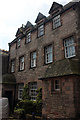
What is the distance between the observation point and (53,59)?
41.3ft

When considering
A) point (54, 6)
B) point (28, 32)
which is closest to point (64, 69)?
point (54, 6)

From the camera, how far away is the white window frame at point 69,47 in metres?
11.3

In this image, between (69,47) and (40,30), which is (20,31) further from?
(69,47)

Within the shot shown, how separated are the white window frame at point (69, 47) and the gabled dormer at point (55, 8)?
351cm

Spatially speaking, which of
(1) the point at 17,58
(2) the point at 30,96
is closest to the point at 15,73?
(1) the point at 17,58

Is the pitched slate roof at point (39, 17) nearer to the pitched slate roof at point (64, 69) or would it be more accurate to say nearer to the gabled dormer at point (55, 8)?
the gabled dormer at point (55, 8)

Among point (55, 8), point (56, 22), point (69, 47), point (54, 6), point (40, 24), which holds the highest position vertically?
point (54, 6)

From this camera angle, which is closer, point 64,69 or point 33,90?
point 64,69

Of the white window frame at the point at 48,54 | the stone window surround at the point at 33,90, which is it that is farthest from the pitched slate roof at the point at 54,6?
the stone window surround at the point at 33,90

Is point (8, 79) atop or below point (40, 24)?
below

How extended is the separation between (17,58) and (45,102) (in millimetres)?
10198

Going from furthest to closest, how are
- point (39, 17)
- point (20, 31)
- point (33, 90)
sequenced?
point (20, 31), point (39, 17), point (33, 90)

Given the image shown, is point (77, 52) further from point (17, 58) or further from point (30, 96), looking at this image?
point (17, 58)

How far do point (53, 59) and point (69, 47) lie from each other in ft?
6.31
